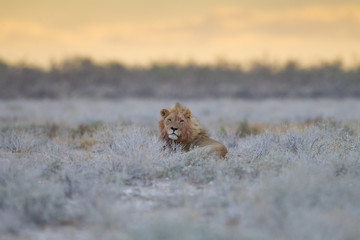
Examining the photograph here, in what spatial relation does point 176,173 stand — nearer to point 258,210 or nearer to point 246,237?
point 258,210

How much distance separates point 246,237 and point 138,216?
1350 mm

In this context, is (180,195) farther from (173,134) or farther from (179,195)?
(173,134)

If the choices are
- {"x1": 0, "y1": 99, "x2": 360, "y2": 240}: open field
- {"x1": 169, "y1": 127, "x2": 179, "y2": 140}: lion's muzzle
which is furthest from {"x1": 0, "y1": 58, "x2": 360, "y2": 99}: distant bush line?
{"x1": 0, "y1": 99, "x2": 360, "y2": 240}: open field

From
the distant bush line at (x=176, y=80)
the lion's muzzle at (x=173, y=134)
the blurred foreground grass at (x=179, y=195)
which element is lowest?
the blurred foreground grass at (x=179, y=195)

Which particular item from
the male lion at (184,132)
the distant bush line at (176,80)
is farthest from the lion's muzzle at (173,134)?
the distant bush line at (176,80)

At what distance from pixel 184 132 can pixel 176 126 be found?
0.24 meters

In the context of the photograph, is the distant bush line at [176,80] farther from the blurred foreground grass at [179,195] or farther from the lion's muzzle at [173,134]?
the blurred foreground grass at [179,195]

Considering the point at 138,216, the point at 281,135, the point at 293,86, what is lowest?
the point at 138,216

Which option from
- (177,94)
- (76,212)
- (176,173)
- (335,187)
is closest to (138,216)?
(76,212)

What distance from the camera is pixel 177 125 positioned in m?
7.28

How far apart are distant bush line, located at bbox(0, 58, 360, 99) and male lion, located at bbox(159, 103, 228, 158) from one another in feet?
76.8

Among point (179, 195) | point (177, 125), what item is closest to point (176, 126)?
point (177, 125)

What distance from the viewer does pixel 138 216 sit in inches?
172

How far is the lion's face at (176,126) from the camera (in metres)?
7.27
